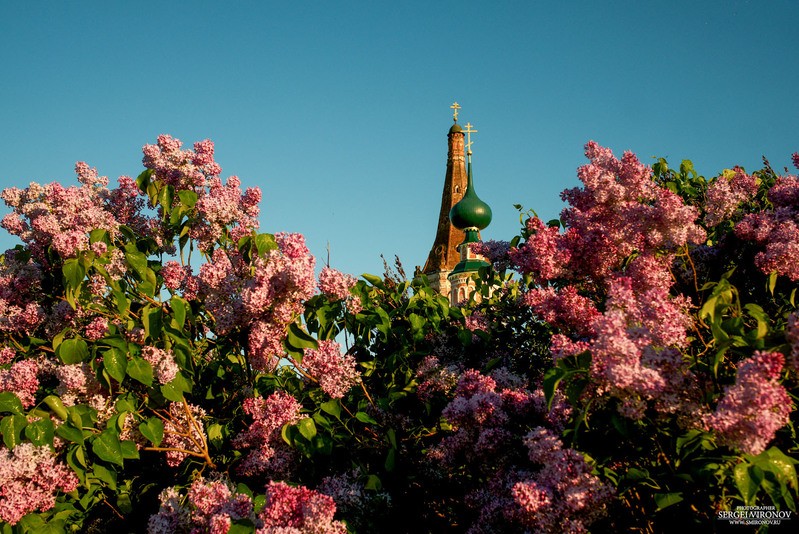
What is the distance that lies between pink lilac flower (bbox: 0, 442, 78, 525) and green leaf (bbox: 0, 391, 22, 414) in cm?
23

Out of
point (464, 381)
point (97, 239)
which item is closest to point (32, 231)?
point (97, 239)

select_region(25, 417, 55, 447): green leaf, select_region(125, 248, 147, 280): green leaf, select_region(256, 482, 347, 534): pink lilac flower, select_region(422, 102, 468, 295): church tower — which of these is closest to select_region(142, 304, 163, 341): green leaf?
select_region(125, 248, 147, 280): green leaf

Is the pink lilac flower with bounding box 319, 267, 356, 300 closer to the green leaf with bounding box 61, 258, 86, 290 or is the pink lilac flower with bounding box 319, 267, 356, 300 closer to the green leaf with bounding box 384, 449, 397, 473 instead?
the green leaf with bounding box 384, 449, 397, 473

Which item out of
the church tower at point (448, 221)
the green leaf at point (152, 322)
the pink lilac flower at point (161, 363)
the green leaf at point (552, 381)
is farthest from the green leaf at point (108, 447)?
the church tower at point (448, 221)

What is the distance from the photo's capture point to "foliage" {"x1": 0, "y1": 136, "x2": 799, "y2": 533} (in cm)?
248

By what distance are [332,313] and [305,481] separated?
1.06 meters

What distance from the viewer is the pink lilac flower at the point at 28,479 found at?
11.6 ft

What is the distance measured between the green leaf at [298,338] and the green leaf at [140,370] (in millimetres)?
791

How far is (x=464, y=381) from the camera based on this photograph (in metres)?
3.67

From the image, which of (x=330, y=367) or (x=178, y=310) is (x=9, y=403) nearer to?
(x=178, y=310)

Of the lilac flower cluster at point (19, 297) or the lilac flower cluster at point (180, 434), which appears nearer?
the lilac flower cluster at point (180, 434)

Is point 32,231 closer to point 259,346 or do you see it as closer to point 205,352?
point 205,352

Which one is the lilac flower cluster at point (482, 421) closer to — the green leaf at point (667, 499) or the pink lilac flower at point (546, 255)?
the pink lilac flower at point (546, 255)

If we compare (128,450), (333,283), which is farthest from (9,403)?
(333,283)
